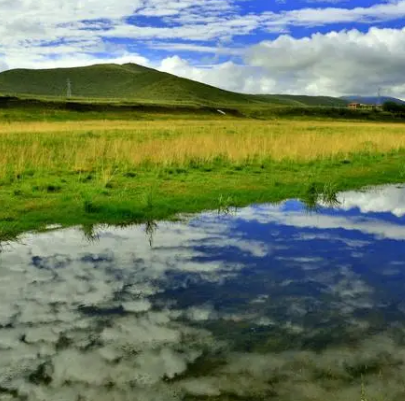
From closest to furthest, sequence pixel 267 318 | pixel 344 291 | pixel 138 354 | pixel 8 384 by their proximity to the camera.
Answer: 1. pixel 8 384
2. pixel 138 354
3. pixel 267 318
4. pixel 344 291

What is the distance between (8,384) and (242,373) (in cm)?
207

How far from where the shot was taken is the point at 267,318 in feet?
20.0

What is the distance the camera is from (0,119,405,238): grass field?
11.8 metres

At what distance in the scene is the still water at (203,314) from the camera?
4641mm

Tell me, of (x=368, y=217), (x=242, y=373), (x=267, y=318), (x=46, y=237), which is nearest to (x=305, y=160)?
(x=368, y=217)

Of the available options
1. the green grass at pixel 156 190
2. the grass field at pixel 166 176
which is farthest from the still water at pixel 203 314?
the grass field at pixel 166 176

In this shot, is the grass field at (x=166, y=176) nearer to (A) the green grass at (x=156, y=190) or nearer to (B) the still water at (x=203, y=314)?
(A) the green grass at (x=156, y=190)

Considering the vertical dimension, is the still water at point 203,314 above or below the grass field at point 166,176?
below

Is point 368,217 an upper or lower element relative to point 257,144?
lower

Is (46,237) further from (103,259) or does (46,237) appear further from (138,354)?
(138,354)

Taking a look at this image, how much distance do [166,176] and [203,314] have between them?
1075 centimetres

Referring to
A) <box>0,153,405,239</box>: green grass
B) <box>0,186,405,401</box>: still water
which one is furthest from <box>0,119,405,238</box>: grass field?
<box>0,186,405,401</box>: still water

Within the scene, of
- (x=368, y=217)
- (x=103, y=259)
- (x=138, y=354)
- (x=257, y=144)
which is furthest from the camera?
(x=257, y=144)

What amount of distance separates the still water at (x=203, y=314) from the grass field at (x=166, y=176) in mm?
1707
